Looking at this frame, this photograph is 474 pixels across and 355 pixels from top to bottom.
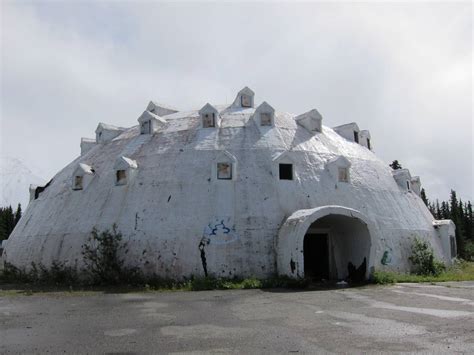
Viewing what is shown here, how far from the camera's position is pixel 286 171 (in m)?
20.4

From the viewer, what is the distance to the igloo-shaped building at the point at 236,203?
711 inches

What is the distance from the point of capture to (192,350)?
7.43m

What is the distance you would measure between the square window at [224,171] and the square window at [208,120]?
321 cm

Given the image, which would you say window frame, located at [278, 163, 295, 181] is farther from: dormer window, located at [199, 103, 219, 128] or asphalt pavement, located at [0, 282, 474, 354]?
asphalt pavement, located at [0, 282, 474, 354]

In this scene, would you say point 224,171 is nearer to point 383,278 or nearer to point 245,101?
point 245,101

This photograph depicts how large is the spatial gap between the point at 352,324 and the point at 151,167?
13.5m

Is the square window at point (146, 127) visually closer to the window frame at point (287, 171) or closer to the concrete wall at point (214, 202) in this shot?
the concrete wall at point (214, 202)

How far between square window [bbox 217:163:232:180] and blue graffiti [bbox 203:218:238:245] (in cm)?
222

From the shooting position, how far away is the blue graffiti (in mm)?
18062

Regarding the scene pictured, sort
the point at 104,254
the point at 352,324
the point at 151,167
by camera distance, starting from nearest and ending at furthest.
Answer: the point at 352,324
the point at 104,254
the point at 151,167

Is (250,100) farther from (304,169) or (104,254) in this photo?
(104,254)

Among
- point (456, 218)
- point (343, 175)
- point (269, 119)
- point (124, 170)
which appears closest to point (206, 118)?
point (269, 119)

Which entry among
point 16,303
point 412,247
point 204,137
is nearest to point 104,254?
point 16,303

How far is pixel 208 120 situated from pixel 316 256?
834 cm
